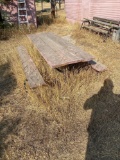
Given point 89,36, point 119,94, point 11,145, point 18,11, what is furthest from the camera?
point 18,11

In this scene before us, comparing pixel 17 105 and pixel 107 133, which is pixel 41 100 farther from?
pixel 107 133

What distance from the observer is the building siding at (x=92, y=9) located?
8719mm

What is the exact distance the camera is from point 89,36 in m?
8.39

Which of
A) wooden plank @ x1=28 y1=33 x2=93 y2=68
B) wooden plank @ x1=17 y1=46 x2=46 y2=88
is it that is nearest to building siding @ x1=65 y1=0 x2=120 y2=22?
wooden plank @ x1=28 y1=33 x2=93 y2=68

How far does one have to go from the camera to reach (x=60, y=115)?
338 cm

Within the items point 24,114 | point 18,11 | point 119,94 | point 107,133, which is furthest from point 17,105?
point 18,11

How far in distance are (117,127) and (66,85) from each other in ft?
4.84

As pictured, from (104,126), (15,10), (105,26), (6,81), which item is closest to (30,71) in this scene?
(6,81)

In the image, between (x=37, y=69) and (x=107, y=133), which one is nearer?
(x=107, y=133)

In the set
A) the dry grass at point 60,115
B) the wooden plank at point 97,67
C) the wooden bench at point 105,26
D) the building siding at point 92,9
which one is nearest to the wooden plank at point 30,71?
the dry grass at point 60,115

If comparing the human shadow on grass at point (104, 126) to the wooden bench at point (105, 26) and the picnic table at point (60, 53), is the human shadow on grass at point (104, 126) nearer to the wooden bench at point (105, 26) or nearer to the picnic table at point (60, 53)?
the picnic table at point (60, 53)

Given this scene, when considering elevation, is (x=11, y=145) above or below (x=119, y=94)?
below

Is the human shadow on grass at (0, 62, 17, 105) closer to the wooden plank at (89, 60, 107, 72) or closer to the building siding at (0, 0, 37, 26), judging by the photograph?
the wooden plank at (89, 60, 107, 72)

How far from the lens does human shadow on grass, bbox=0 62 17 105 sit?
14.0 ft
